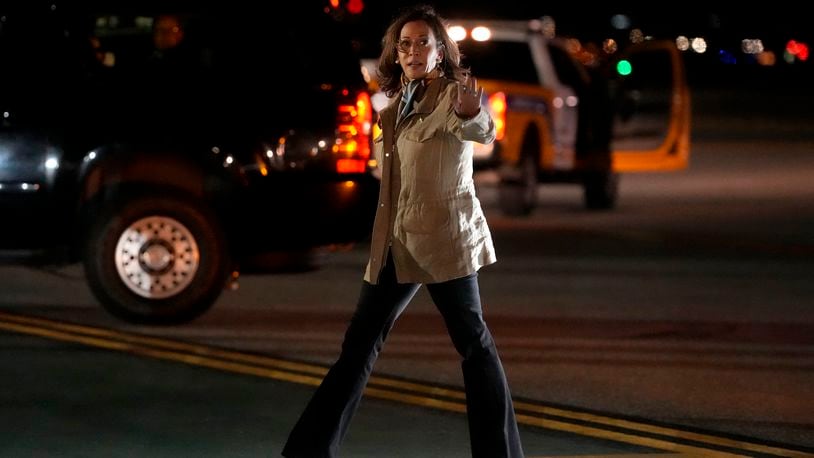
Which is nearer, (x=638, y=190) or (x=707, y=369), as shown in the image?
(x=707, y=369)

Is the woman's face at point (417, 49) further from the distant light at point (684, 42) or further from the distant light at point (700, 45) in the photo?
the distant light at point (684, 42)

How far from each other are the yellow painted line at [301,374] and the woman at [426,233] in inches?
51.6

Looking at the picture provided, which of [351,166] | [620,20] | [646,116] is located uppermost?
[620,20]

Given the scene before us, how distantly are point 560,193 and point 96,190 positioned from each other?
10788mm

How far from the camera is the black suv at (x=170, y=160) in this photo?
989 cm

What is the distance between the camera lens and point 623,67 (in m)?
17.9

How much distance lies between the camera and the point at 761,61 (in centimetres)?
8325

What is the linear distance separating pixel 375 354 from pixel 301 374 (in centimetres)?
244

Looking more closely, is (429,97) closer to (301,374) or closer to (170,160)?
(301,374)

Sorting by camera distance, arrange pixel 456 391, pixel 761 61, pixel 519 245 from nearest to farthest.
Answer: pixel 456 391 → pixel 519 245 → pixel 761 61

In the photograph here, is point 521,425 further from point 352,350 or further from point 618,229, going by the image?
point 618,229

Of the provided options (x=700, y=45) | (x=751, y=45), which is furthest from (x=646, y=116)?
(x=751, y=45)

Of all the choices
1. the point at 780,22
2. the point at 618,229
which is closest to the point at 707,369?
the point at 618,229

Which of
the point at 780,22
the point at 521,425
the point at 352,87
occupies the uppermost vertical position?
the point at 780,22
